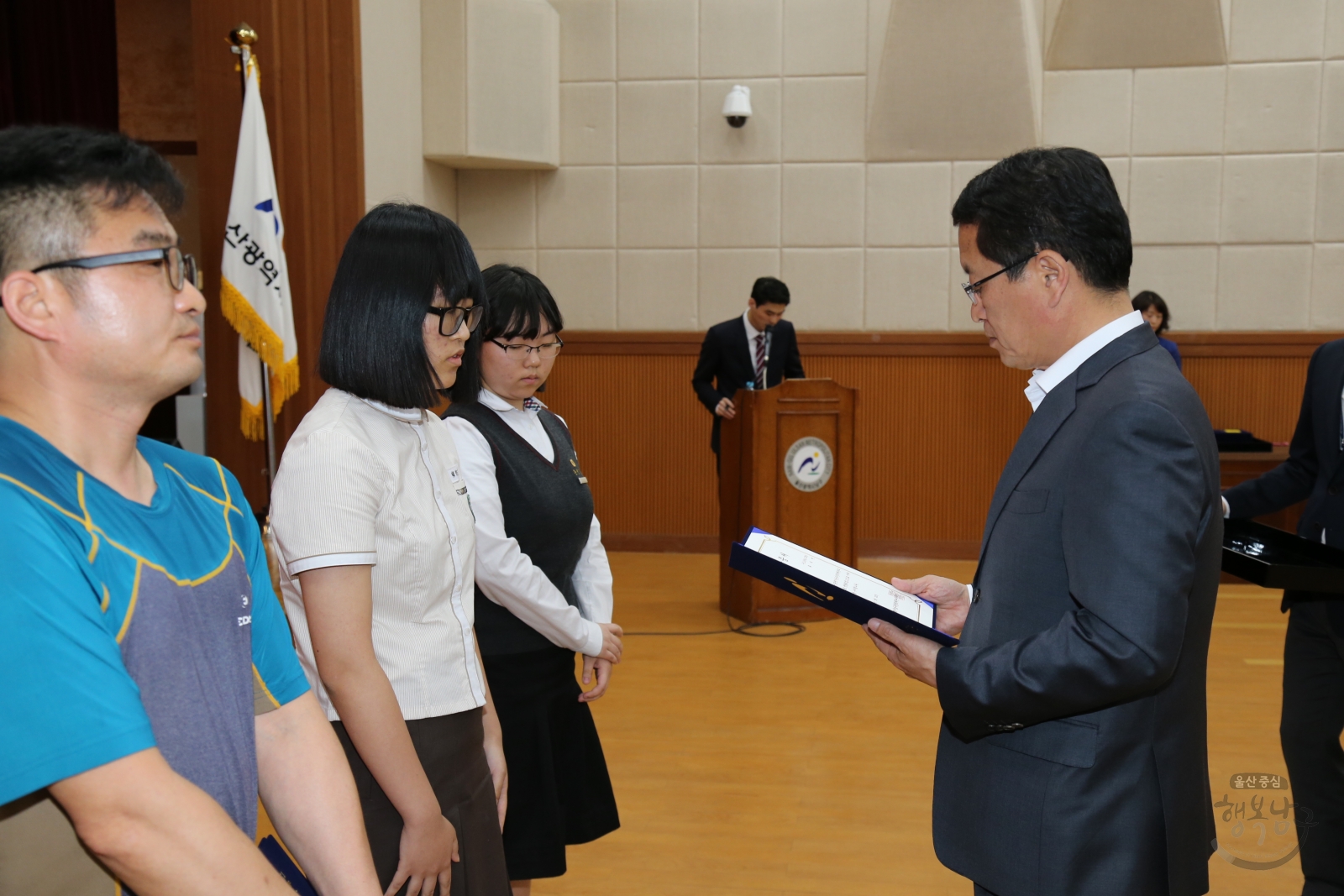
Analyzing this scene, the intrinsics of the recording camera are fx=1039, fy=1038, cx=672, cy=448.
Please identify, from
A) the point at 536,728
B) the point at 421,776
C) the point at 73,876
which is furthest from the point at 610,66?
the point at 73,876

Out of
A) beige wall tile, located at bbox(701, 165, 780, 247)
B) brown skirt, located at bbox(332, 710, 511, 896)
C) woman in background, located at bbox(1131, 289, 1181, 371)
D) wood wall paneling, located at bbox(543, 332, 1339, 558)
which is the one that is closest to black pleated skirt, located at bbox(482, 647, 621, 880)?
brown skirt, located at bbox(332, 710, 511, 896)

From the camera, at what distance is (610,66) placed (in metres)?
6.73

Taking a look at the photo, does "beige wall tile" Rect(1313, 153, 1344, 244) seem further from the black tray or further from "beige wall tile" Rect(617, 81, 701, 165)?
the black tray

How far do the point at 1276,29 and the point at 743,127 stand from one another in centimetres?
318

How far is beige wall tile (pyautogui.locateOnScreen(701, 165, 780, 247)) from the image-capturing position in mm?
6672

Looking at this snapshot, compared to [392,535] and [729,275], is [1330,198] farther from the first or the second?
[392,535]

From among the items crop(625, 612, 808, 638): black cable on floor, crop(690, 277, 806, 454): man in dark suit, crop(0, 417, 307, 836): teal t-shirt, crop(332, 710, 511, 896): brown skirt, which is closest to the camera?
crop(0, 417, 307, 836): teal t-shirt

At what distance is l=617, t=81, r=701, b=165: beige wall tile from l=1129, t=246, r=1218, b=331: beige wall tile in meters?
2.89

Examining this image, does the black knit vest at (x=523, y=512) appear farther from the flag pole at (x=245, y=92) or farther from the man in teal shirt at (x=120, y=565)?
the flag pole at (x=245, y=92)

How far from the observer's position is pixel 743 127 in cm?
665

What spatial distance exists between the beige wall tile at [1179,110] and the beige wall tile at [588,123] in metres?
3.24

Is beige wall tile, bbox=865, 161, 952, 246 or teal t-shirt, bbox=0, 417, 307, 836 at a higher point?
beige wall tile, bbox=865, 161, 952, 246

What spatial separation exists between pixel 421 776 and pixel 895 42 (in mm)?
6009
